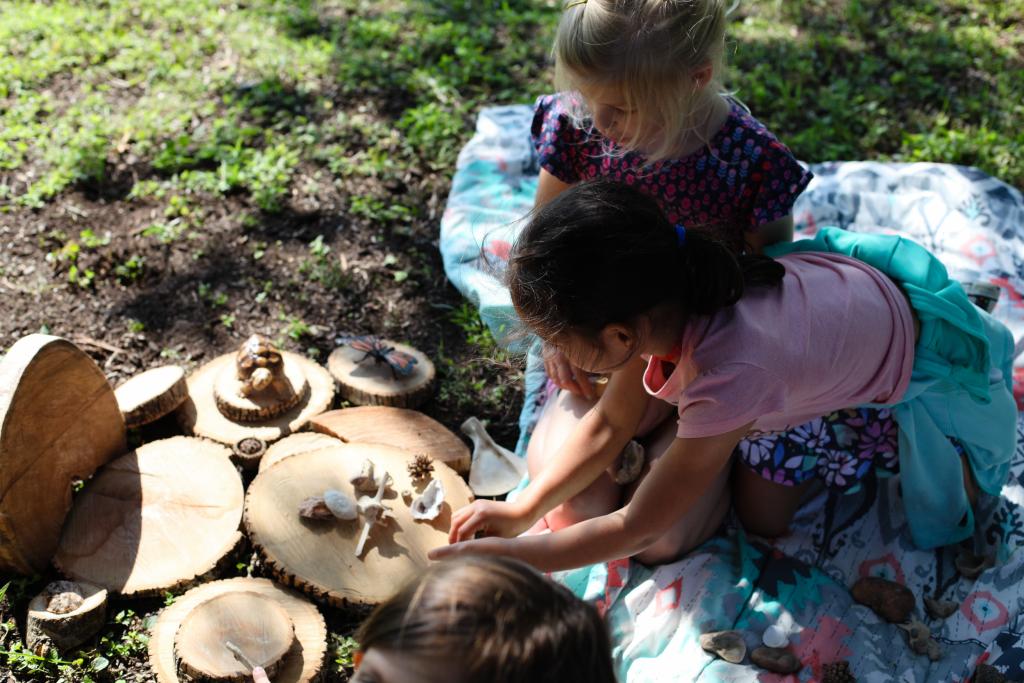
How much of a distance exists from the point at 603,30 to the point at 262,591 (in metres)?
1.54

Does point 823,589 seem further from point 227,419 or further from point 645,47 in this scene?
point 227,419

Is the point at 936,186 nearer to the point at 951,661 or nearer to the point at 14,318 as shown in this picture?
the point at 951,661

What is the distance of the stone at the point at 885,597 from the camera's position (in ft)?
7.15

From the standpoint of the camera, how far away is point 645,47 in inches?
83.8

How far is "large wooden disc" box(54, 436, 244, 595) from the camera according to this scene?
2.21 meters

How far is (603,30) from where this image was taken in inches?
83.8

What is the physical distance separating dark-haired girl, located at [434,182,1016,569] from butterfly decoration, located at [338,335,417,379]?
1.86ft

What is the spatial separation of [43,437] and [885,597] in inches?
81.0

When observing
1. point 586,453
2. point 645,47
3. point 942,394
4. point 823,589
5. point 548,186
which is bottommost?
point 823,589

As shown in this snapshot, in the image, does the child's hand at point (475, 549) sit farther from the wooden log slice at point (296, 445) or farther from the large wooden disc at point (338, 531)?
the wooden log slice at point (296, 445)

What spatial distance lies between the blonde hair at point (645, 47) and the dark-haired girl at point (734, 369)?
1.53 feet

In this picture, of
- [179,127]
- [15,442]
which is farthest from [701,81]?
[179,127]

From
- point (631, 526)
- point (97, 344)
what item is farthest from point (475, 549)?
point (97, 344)

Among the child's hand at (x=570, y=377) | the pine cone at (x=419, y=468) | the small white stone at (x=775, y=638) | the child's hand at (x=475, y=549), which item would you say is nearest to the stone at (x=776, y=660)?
the small white stone at (x=775, y=638)
